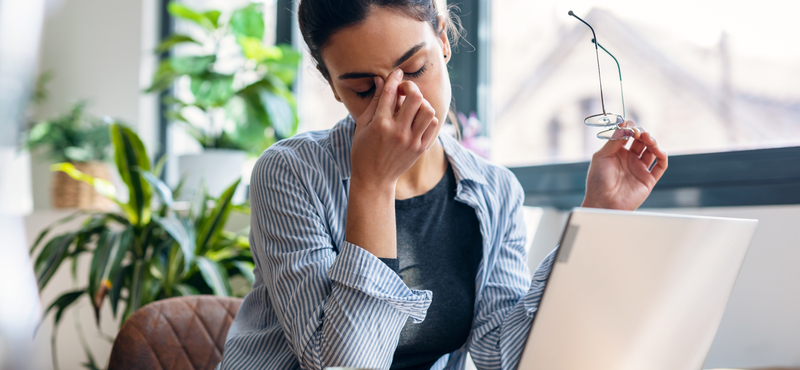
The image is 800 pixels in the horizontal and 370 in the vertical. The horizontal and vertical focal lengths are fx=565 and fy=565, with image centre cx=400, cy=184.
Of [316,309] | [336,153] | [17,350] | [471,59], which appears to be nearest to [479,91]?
[471,59]

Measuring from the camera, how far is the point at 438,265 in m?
0.92

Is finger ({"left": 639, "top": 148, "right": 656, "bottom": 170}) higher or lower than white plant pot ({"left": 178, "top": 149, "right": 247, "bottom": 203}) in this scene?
higher

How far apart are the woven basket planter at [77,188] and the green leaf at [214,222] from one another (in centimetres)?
95

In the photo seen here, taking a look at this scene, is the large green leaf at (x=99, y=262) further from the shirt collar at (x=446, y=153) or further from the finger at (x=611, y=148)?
the finger at (x=611, y=148)

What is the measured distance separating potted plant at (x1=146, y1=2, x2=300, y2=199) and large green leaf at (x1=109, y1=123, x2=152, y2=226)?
14.8 inches

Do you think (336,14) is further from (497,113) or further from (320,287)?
(497,113)

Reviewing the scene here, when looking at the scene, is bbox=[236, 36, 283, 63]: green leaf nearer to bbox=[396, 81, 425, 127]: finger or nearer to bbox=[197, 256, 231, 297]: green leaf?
bbox=[197, 256, 231, 297]: green leaf

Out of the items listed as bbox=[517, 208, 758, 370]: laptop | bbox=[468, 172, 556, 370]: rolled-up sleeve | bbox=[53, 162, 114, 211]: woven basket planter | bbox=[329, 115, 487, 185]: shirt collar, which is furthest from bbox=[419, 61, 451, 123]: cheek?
bbox=[53, 162, 114, 211]: woven basket planter

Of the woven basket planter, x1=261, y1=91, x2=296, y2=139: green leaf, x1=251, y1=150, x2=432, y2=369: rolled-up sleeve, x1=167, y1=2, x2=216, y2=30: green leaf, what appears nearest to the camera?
x1=251, y1=150, x2=432, y2=369: rolled-up sleeve

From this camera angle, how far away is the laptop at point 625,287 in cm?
43

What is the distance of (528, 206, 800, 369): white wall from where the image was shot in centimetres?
93

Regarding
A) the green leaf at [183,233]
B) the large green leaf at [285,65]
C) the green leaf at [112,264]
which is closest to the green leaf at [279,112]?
the large green leaf at [285,65]

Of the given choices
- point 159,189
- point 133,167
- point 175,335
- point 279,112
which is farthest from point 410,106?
point 279,112

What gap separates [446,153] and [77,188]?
2.02 meters
